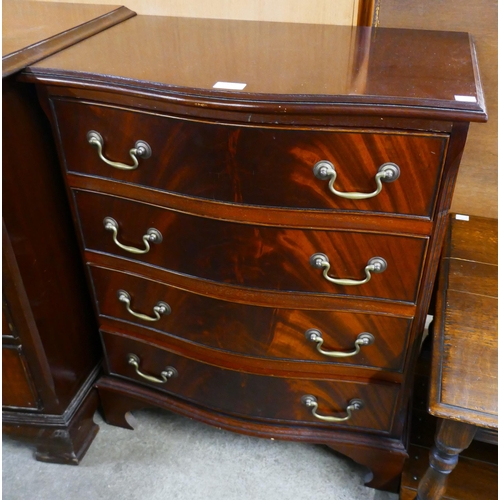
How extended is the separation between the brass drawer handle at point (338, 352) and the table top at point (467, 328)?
13 centimetres

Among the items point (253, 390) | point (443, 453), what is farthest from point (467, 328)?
point (253, 390)

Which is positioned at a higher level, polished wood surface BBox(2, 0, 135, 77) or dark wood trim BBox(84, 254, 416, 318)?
polished wood surface BBox(2, 0, 135, 77)

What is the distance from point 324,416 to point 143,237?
561mm

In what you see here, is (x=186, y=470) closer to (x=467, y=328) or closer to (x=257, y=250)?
(x=257, y=250)

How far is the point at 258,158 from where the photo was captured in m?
0.89

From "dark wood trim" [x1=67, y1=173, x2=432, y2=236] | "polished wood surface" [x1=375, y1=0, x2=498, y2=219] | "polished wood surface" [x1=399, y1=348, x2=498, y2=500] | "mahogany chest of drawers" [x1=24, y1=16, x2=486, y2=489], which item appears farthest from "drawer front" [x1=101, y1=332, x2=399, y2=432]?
"polished wood surface" [x1=375, y1=0, x2=498, y2=219]

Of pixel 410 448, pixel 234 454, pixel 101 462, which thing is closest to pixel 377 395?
pixel 410 448

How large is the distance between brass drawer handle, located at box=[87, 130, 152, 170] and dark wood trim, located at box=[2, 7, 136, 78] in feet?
0.52

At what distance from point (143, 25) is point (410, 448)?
1.14 m

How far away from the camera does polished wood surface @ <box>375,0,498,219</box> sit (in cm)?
112

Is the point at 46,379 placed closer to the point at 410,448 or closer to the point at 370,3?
the point at 410,448

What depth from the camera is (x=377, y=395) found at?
1126 millimetres

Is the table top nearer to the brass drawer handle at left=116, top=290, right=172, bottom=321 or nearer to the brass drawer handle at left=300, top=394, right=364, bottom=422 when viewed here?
the brass drawer handle at left=300, top=394, right=364, bottom=422

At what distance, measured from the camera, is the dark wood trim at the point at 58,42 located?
91 cm
